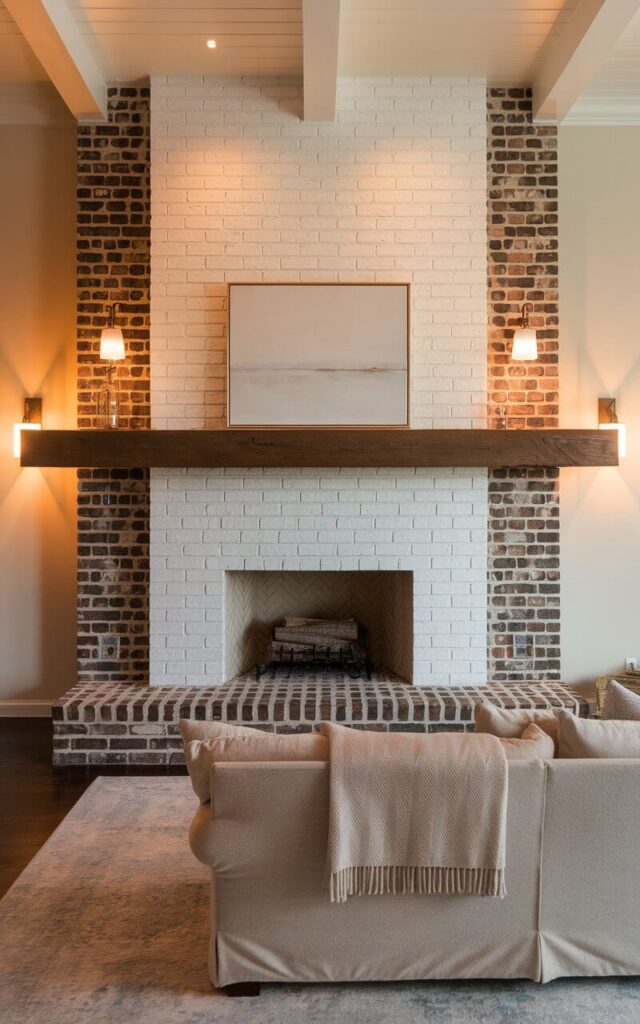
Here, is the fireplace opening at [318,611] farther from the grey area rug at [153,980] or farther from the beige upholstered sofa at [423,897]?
the beige upholstered sofa at [423,897]

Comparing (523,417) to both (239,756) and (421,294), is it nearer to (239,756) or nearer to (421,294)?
(421,294)

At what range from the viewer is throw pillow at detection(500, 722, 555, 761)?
2359 mm

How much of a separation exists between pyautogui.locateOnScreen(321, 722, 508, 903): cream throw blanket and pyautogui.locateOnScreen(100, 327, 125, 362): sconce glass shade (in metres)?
2.92

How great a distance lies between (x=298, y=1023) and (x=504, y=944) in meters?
0.59

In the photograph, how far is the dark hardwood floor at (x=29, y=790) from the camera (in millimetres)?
3318

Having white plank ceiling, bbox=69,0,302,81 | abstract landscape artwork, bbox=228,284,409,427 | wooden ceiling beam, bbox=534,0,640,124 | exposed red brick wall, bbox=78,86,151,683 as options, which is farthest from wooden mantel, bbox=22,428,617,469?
white plank ceiling, bbox=69,0,302,81

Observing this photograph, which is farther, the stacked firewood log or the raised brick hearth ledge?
the stacked firewood log

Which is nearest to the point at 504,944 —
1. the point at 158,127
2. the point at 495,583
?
the point at 495,583

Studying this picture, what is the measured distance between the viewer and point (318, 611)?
5.22m

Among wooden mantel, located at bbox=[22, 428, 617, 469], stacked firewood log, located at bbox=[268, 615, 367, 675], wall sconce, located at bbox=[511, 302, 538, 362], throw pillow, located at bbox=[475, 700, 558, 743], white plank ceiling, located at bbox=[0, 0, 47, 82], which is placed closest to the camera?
throw pillow, located at bbox=[475, 700, 558, 743]

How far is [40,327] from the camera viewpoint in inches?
193

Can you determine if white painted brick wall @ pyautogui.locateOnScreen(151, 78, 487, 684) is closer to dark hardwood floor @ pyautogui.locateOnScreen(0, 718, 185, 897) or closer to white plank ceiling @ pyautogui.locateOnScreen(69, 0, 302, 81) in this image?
white plank ceiling @ pyautogui.locateOnScreen(69, 0, 302, 81)

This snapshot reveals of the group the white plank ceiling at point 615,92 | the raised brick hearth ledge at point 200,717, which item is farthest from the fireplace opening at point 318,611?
the white plank ceiling at point 615,92

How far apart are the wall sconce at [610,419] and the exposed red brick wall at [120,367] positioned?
2.54 metres
